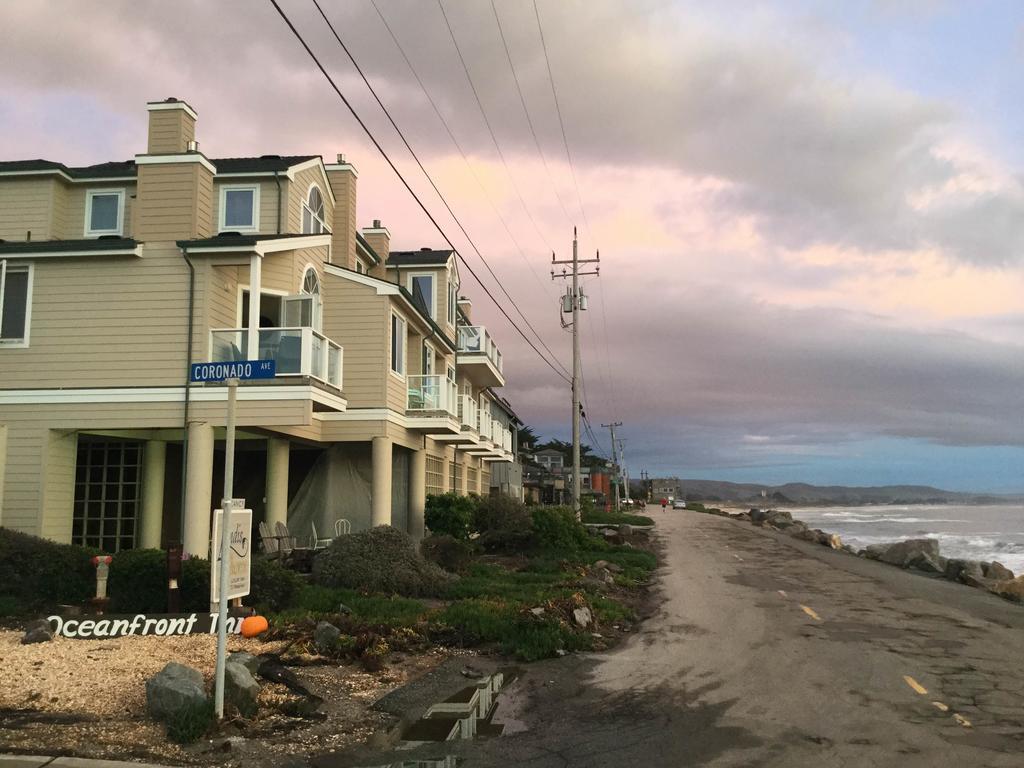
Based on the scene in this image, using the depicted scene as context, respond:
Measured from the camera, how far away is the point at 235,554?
7859mm

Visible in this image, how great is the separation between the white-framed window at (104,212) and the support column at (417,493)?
10.0 metres

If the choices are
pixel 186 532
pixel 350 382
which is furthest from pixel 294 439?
pixel 186 532

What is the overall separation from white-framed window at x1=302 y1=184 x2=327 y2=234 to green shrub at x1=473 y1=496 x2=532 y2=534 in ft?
32.4

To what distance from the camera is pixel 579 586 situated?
1777 centimetres

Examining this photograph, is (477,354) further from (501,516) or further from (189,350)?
(189,350)

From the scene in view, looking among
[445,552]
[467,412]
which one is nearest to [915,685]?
[445,552]

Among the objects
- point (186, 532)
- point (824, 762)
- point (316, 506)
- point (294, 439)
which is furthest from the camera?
point (316, 506)

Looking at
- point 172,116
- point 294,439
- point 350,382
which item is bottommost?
point 294,439

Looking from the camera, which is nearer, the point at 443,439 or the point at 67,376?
the point at 67,376

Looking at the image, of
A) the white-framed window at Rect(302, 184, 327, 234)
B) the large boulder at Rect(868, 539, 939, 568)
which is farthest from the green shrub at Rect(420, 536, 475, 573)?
the large boulder at Rect(868, 539, 939, 568)

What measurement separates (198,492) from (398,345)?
7689mm

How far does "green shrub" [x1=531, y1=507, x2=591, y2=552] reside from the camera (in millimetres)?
26219

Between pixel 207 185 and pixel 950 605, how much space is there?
57.5 feet

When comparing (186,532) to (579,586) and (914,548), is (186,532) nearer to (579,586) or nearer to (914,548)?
(579,586)
